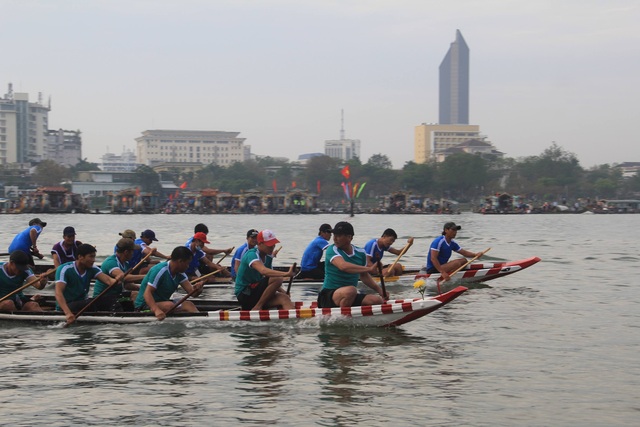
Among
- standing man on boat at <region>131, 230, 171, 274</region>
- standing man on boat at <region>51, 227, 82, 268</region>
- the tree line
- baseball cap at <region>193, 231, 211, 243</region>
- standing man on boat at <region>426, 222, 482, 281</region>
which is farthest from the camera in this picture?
the tree line

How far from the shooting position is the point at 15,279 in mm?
13367

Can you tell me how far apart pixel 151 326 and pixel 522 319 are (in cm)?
707

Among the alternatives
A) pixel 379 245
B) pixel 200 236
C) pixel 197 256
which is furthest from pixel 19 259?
pixel 379 245

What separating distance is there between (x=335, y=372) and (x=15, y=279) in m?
5.65

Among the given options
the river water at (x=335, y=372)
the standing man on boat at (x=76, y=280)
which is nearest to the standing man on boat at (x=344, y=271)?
the river water at (x=335, y=372)

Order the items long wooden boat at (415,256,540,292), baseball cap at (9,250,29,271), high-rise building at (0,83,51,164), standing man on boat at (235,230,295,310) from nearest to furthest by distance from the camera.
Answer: baseball cap at (9,250,29,271) < standing man on boat at (235,230,295,310) < long wooden boat at (415,256,540,292) < high-rise building at (0,83,51,164)

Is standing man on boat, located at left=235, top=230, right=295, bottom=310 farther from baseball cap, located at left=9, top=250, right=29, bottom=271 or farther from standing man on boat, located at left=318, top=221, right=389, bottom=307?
baseball cap, located at left=9, top=250, right=29, bottom=271

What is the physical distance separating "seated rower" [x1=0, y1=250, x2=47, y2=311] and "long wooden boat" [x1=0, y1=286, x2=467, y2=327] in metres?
0.20

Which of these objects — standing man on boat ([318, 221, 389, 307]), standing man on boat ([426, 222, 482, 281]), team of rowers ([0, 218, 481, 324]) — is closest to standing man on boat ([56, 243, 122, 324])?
team of rowers ([0, 218, 481, 324])

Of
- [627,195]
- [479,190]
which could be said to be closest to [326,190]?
[479,190]

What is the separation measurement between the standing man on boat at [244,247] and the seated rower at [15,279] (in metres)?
4.15

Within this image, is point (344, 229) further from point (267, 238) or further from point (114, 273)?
point (114, 273)

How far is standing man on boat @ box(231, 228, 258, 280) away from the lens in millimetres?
16969

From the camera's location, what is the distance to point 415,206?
12275 centimetres
